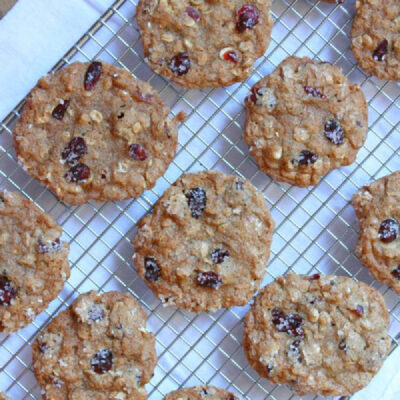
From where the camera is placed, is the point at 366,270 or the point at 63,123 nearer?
the point at 63,123

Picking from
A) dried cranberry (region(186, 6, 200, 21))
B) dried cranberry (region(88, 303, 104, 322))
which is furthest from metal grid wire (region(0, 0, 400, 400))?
dried cranberry (region(186, 6, 200, 21))

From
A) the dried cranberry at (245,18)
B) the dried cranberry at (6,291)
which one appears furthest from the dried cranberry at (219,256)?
the dried cranberry at (245,18)

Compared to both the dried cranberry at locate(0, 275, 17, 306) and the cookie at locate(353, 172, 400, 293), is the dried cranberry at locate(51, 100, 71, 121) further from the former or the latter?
the cookie at locate(353, 172, 400, 293)

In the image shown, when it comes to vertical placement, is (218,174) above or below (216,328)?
above

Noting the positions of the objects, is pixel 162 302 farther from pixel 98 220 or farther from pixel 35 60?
pixel 35 60

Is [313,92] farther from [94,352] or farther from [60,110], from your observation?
[94,352]

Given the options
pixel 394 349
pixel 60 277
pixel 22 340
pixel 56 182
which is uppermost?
pixel 394 349

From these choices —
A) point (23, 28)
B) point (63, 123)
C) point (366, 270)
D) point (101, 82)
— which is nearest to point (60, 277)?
point (63, 123)
